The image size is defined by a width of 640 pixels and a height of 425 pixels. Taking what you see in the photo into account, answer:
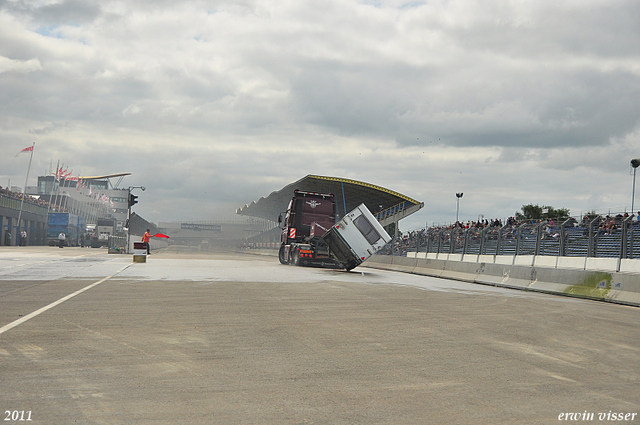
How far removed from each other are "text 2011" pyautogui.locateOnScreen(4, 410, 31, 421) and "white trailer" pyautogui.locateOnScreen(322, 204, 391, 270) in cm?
2145

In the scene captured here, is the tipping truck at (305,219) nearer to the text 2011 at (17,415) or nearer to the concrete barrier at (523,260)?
the concrete barrier at (523,260)

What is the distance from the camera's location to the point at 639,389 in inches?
227

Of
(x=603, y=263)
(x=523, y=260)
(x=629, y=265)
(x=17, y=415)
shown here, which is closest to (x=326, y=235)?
(x=523, y=260)

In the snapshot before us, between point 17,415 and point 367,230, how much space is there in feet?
71.8

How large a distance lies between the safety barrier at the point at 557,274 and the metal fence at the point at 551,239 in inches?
12.1

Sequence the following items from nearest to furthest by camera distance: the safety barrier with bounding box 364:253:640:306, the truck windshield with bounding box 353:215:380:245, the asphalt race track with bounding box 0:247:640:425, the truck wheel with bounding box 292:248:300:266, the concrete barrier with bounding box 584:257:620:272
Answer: the asphalt race track with bounding box 0:247:640:425, the safety barrier with bounding box 364:253:640:306, the concrete barrier with bounding box 584:257:620:272, the truck windshield with bounding box 353:215:380:245, the truck wheel with bounding box 292:248:300:266

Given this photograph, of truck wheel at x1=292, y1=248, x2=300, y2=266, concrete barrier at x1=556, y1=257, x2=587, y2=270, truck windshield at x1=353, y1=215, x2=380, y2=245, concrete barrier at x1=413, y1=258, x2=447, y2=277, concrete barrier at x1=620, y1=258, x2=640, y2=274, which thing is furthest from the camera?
truck wheel at x1=292, y1=248, x2=300, y2=266

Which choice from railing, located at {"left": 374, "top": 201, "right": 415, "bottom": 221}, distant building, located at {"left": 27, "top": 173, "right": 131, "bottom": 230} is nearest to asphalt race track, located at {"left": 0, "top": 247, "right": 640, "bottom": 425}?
railing, located at {"left": 374, "top": 201, "right": 415, "bottom": 221}

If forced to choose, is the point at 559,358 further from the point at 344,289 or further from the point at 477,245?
the point at 477,245

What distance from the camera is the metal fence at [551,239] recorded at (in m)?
19.1

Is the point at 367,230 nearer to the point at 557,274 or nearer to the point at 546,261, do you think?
the point at 546,261

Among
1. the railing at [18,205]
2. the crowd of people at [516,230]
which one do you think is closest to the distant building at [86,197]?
the railing at [18,205]

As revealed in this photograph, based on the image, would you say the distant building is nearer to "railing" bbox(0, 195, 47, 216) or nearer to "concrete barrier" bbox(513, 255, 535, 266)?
"railing" bbox(0, 195, 47, 216)

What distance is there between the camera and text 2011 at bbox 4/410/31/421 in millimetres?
4469
